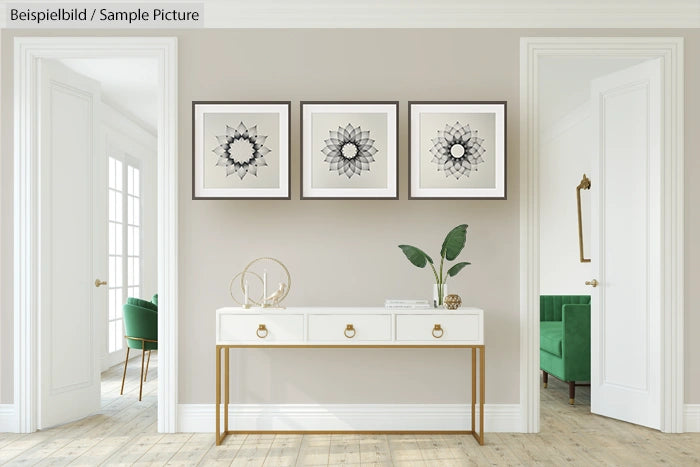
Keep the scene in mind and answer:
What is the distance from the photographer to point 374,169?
12.6ft

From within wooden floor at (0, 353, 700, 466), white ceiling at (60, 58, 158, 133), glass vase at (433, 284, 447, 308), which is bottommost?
wooden floor at (0, 353, 700, 466)

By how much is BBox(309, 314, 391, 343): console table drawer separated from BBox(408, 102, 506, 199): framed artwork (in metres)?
0.78

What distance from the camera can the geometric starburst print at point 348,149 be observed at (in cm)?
382

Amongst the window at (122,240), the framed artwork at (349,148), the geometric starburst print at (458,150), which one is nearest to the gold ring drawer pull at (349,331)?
the framed artwork at (349,148)

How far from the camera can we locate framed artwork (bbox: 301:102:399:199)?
3812 mm

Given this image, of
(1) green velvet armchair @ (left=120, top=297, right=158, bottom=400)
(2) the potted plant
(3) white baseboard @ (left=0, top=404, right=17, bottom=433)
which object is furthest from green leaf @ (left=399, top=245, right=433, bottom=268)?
(3) white baseboard @ (left=0, top=404, right=17, bottom=433)

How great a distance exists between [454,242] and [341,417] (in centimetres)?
125

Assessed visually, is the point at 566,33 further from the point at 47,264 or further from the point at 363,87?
the point at 47,264

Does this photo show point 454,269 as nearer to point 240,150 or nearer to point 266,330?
point 266,330

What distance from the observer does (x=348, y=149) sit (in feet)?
12.5

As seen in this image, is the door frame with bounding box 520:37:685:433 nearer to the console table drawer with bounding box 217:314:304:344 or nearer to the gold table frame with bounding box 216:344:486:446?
the gold table frame with bounding box 216:344:486:446

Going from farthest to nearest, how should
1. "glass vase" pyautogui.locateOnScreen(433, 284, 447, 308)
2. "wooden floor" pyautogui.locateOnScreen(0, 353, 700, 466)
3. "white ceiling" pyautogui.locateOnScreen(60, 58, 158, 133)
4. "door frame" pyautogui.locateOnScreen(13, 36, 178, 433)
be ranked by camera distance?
"white ceiling" pyautogui.locateOnScreen(60, 58, 158, 133)
"door frame" pyautogui.locateOnScreen(13, 36, 178, 433)
"glass vase" pyautogui.locateOnScreen(433, 284, 447, 308)
"wooden floor" pyautogui.locateOnScreen(0, 353, 700, 466)

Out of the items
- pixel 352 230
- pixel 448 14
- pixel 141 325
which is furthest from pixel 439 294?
pixel 141 325

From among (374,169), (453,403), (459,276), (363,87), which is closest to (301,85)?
(363,87)
